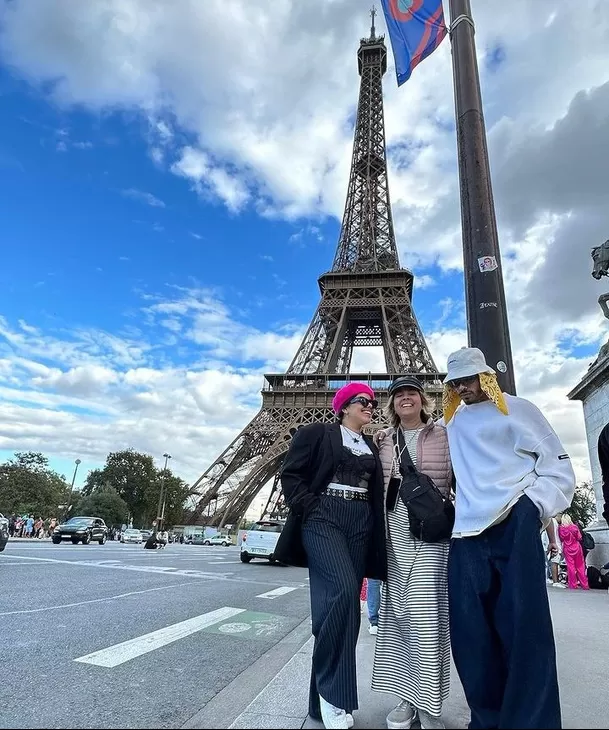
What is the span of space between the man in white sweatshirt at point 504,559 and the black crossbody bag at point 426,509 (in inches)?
4.2

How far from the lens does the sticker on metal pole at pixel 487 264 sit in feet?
11.5

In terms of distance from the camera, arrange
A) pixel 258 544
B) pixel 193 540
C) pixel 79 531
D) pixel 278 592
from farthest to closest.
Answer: pixel 193 540 → pixel 79 531 → pixel 258 544 → pixel 278 592

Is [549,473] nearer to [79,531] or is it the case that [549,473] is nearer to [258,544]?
[258,544]

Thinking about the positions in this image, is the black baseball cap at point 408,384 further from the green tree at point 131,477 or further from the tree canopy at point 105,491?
the green tree at point 131,477

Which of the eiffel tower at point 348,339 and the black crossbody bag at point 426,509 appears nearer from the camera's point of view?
the black crossbody bag at point 426,509

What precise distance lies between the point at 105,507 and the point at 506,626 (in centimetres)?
6368

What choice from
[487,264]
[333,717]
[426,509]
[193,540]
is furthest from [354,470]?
[193,540]

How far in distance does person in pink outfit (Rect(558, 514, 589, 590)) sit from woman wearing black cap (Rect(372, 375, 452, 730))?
7.87 metres

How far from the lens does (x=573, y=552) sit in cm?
944

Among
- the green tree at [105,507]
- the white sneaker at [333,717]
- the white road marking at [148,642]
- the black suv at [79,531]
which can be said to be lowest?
the white road marking at [148,642]

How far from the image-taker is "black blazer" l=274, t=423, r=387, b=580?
2.47m

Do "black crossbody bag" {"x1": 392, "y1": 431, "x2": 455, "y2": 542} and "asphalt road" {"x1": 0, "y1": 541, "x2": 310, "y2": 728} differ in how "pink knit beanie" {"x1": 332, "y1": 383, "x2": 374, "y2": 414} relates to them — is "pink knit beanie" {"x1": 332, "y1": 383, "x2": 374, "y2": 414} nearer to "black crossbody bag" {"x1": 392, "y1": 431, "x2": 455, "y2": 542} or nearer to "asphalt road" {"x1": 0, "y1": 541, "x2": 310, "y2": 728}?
"black crossbody bag" {"x1": 392, "y1": 431, "x2": 455, "y2": 542}

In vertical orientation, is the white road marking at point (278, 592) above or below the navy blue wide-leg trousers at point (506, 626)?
below

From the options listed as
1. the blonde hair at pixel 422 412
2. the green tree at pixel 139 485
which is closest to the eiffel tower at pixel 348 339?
the blonde hair at pixel 422 412
